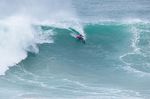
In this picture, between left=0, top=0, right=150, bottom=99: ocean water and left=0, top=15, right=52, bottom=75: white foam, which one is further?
left=0, top=15, right=52, bottom=75: white foam

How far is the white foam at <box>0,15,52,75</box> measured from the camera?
60.8 meters

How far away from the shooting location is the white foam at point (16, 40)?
200ft

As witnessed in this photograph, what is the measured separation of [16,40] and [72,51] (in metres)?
6.86

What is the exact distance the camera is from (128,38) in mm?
68312

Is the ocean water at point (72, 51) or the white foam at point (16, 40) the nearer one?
the ocean water at point (72, 51)

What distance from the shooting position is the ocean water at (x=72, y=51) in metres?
54.7

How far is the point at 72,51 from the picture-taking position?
2566 inches

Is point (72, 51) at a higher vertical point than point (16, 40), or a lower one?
lower

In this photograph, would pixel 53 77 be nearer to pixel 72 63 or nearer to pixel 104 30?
pixel 72 63

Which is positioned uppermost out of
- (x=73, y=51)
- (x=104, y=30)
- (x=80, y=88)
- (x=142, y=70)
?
(x=104, y=30)

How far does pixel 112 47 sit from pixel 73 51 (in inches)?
194

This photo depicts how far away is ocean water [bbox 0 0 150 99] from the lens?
54.7m

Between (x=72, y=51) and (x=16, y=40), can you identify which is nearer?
(x=16, y=40)

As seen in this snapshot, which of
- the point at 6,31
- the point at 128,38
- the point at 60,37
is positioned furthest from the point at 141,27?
the point at 6,31
